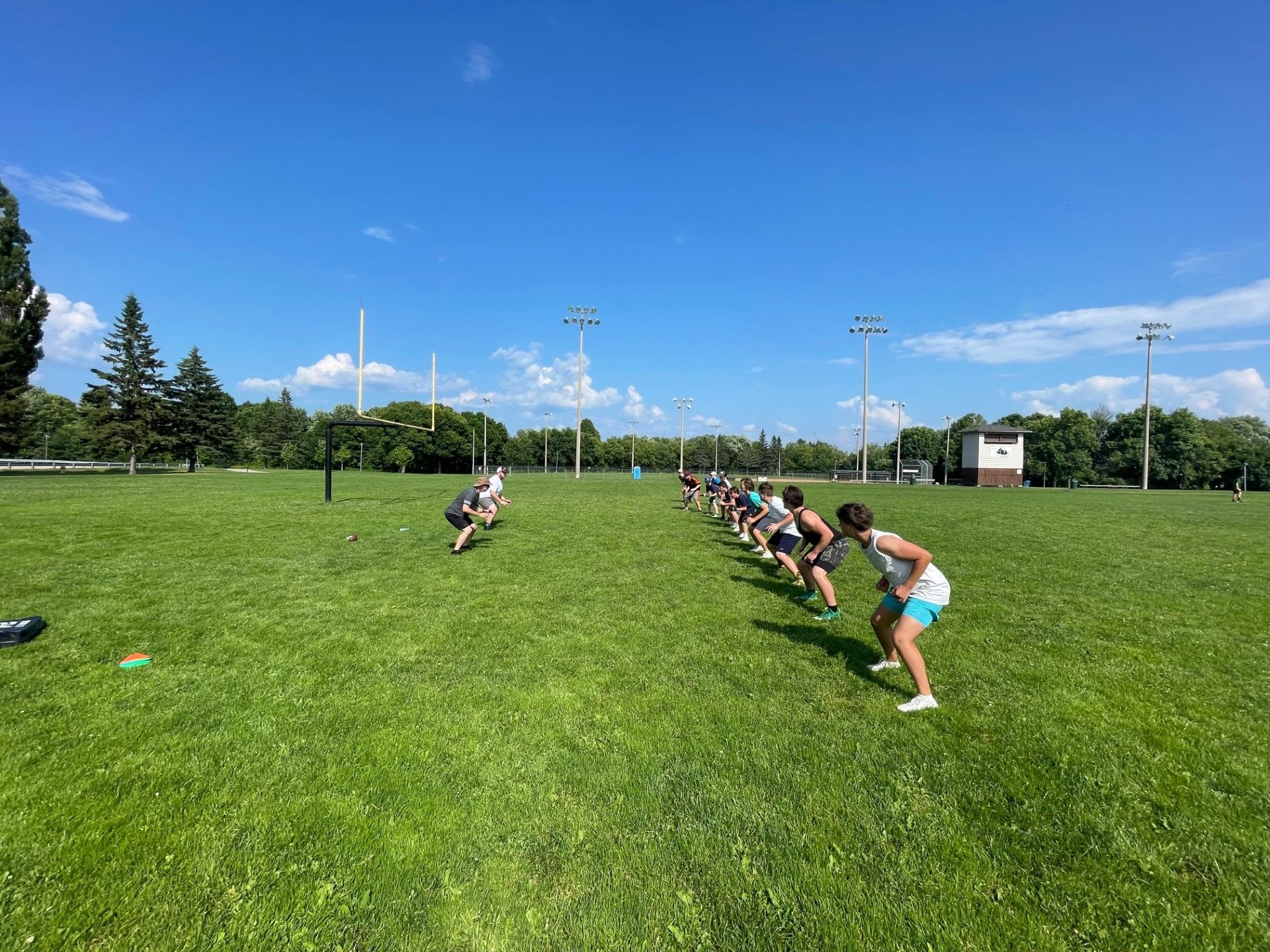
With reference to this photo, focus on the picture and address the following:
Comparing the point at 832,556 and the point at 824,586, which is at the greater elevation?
the point at 832,556

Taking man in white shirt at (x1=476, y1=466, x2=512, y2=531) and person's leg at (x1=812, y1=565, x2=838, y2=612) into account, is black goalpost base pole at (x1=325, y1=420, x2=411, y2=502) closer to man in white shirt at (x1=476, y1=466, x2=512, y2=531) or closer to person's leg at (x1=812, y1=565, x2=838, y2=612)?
man in white shirt at (x1=476, y1=466, x2=512, y2=531)

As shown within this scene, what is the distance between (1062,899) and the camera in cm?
268

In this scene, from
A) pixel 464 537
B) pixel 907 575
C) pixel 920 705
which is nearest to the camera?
pixel 920 705

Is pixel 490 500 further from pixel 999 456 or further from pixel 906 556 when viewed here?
pixel 999 456

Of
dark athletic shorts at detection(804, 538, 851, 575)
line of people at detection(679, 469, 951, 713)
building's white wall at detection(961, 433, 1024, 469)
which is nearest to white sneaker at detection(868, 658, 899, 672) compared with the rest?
line of people at detection(679, 469, 951, 713)

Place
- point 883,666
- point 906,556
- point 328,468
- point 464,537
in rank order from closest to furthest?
point 906,556 → point 883,666 → point 464,537 → point 328,468

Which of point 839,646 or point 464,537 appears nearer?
point 839,646

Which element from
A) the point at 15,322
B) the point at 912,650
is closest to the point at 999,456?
the point at 912,650

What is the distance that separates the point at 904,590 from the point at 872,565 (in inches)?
97.3

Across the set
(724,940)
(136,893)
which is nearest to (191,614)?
(136,893)

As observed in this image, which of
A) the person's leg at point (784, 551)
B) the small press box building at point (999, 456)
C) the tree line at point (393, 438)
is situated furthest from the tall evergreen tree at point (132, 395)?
the small press box building at point (999, 456)

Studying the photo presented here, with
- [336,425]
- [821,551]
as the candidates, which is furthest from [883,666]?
[336,425]

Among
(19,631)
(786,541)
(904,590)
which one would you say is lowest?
(19,631)

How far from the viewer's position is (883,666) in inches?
218
